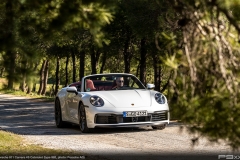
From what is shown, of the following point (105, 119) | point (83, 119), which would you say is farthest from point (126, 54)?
point (105, 119)

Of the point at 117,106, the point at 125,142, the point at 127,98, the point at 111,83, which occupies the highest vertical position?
the point at 111,83

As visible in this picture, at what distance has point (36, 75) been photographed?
22.8 feet

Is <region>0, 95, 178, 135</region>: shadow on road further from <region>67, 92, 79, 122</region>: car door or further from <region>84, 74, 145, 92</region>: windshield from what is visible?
<region>84, 74, 145, 92</region>: windshield

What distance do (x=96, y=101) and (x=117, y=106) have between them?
0.53m

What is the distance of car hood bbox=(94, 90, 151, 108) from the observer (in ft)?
50.4

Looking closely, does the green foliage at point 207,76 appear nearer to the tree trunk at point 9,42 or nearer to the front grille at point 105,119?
the tree trunk at point 9,42

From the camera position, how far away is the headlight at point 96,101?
15.5m

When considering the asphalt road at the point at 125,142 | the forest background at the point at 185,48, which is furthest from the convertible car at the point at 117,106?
the forest background at the point at 185,48

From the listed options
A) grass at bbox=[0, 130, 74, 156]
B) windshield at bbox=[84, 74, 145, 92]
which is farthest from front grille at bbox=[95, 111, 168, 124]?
grass at bbox=[0, 130, 74, 156]

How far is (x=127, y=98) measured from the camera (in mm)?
15570

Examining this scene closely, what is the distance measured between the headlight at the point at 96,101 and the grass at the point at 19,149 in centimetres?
216

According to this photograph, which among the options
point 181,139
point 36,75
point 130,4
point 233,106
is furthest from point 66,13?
point 130,4

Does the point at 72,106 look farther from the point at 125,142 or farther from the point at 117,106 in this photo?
the point at 125,142

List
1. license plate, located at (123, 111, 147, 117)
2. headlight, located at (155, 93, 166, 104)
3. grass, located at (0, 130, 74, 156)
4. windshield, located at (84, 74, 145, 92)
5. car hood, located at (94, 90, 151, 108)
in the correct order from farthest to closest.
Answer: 1. windshield, located at (84, 74, 145, 92)
2. headlight, located at (155, 93, 166, 104)
3. car hood, located at (94, 90, 151, 108)
4. license plate, located at (123, 111, 147, 117)
5. grass, located at (0, 130, 74, 156)
